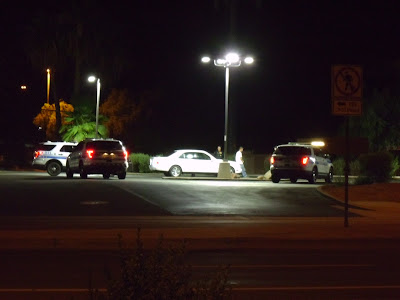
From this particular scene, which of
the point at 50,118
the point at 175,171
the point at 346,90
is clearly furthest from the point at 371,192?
the point at 50,118

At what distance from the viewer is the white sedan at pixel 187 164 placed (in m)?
42.5

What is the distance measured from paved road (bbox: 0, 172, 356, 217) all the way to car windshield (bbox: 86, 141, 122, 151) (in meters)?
3.76

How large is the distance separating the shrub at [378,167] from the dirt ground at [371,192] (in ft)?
11.6

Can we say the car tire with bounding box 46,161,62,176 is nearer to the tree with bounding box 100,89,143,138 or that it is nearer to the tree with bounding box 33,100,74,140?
the tree with bounding box 100,89,143,138

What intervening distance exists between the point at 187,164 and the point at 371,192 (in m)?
14.8

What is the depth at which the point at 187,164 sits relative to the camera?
42656mm

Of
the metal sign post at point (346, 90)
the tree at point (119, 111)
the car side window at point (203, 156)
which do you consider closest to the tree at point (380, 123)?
the tree at point (119, 111)

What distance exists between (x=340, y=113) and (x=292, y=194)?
11649 millimetres

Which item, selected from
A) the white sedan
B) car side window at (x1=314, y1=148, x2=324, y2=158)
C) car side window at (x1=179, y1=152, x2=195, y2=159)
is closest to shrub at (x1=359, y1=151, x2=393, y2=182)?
car side window at (x1=314, y1=148, x2=324, y2=158)

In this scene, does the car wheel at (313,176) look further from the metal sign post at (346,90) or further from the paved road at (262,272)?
the paved road at (262,272)

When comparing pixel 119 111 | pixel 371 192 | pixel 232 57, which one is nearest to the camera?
pixel 371 192

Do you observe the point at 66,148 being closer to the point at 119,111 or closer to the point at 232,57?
the point at 232,57

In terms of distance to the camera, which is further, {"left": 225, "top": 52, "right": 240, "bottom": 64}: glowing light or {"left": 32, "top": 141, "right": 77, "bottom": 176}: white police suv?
{"left": 32, "top": 141, "right": 77, "bottom": 176}: white police suv

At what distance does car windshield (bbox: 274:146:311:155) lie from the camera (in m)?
38.0
